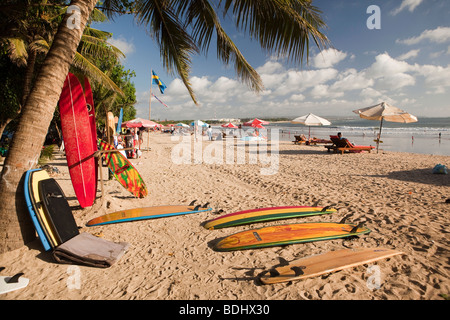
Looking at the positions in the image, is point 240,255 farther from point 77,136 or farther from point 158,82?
point 158,82

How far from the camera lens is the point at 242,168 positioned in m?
8.96

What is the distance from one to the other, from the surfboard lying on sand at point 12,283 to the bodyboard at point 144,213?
141 cm

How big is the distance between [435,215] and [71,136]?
21.8 feet

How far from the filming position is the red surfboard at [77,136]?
3.86 m

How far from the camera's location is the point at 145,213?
4.17 metres

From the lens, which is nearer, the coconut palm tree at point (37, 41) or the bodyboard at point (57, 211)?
the bodyboard at point (57, 211)

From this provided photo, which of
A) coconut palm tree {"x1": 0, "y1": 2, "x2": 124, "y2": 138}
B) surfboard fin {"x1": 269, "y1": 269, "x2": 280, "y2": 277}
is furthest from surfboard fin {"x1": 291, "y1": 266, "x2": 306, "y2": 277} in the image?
coconut palm tree {"x1": 0, "y1": 2, "x2": 124, "y2": 138}

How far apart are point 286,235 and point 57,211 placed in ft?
10.4

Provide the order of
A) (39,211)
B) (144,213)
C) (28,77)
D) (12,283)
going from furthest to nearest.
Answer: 1. (28,77)
2. (144,213)
3. (39,211)
4. (12,283)

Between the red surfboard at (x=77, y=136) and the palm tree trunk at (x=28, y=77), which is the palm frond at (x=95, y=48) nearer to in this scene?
the palm tree trunk at (x=28, y=77)

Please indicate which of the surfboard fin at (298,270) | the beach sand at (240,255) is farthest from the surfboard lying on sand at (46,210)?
the surfboard fin at (298,270)

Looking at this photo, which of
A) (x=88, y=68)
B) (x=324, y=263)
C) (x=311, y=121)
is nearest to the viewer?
(x=324, y=263)

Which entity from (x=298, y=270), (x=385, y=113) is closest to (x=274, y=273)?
(x=298, y=270)
